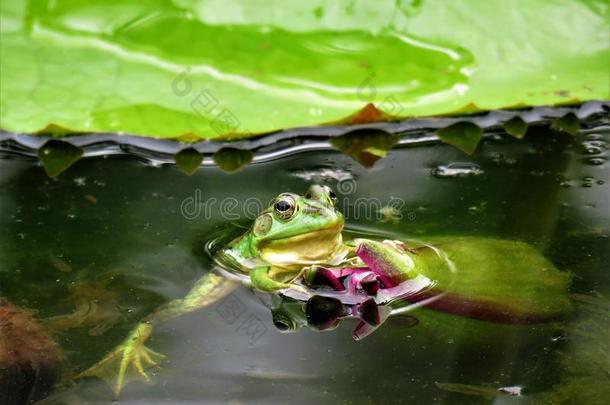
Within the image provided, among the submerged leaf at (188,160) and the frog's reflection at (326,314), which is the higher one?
the submerged leaf at (188,160)

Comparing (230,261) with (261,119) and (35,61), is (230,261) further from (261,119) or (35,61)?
(35,61)

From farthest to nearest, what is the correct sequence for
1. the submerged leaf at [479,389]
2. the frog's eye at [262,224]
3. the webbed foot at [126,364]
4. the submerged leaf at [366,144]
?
the submerged leaf at [366,144], the frog's eye at [262,224], the webbed foot at [126,364], the submerged leaf at [479,389]

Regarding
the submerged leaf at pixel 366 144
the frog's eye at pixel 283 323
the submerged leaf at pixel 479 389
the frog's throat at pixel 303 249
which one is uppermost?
the submerged leaf at pixel 366 144

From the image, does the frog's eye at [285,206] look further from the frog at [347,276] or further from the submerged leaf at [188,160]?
the submerged leaf at [188,160]

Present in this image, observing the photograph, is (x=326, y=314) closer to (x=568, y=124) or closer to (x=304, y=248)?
(x=304, y=248)

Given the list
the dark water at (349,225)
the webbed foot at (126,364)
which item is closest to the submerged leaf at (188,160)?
the dark water at (349,225)

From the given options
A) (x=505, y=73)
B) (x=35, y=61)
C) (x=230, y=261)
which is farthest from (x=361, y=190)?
(x=35, y=61)

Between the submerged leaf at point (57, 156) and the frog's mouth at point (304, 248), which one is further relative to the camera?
the submerged leaf at point (57, 156)
